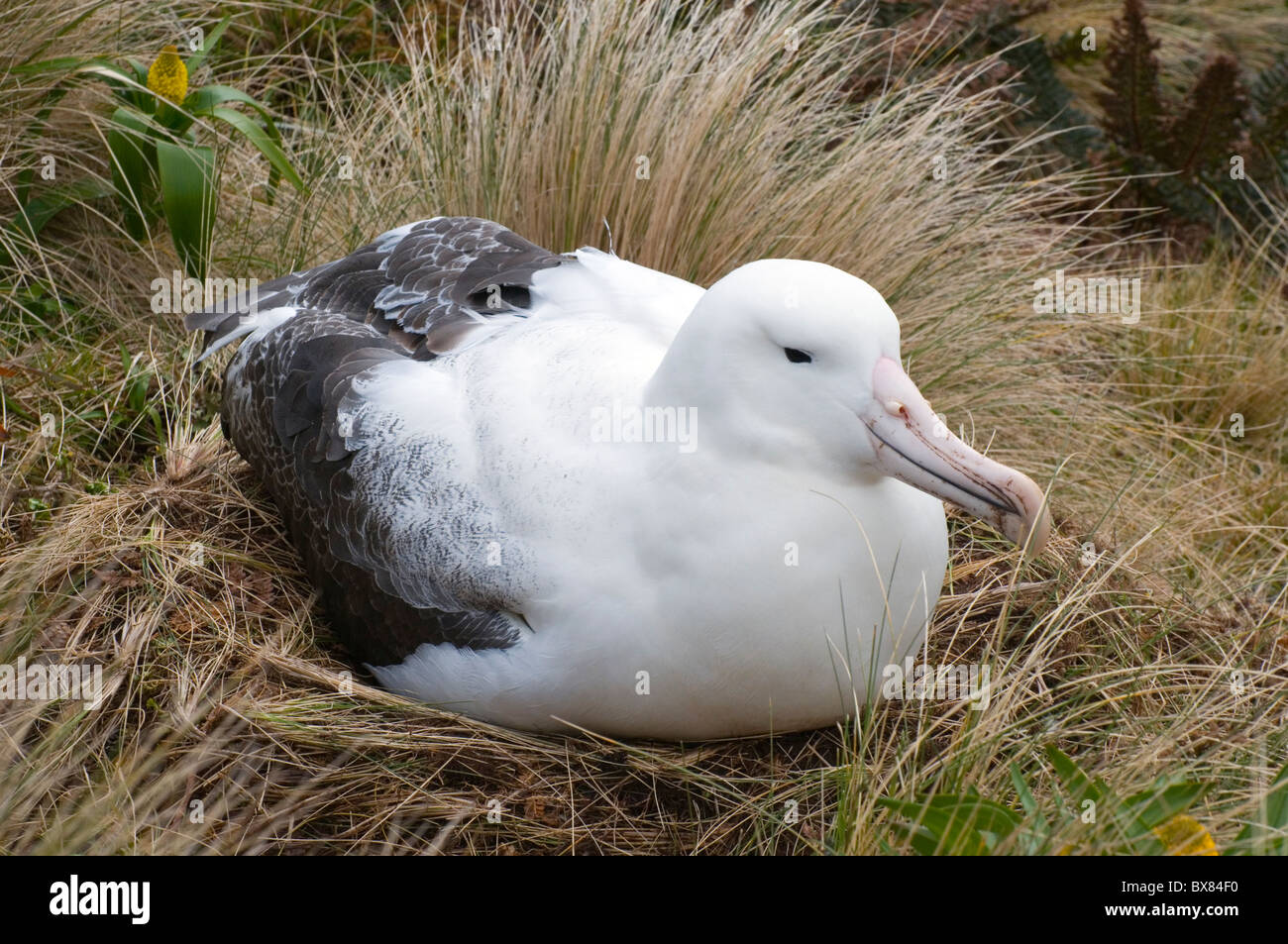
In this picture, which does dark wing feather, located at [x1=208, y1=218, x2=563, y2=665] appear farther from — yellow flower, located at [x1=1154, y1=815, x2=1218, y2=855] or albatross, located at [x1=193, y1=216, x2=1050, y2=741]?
yellow flower, located at [x1=1154, y1=815, x2=1218, y2=855]

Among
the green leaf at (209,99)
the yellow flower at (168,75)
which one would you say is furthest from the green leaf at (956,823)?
the yellow flower at (168,75)

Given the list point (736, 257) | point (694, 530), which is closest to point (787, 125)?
→ point (736, 257)

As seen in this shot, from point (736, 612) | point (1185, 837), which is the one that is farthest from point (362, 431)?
point (1185, 837)

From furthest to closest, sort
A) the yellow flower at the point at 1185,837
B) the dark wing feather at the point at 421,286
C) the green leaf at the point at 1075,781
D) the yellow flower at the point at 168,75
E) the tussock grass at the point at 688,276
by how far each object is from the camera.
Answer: the yellow flower at the point at 168,75, the dark wing feather at the point at 421,286, the tussock grass at the point at 688,276, the green leaf at the point at 1075,781, the yellow flower at the point at 1185,837

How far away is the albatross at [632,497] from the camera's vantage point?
288 centimetres

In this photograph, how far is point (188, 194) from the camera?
4551 mm

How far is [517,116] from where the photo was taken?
5.02 m

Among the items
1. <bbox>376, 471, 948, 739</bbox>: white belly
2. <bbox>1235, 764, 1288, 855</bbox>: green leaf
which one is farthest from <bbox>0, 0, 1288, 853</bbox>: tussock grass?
<bbox>376, 471, 948, 739</bbox>: white belly

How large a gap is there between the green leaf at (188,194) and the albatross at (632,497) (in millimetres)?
1114

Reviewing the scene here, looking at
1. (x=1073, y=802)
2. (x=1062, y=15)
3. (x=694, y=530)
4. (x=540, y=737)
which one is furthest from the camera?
(x=1062, y=15)

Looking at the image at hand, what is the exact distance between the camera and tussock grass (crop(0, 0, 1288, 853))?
10.6 feet

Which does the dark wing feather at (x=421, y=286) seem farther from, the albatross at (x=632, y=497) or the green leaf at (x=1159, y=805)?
the green leaf at (x=1159, y=805)
